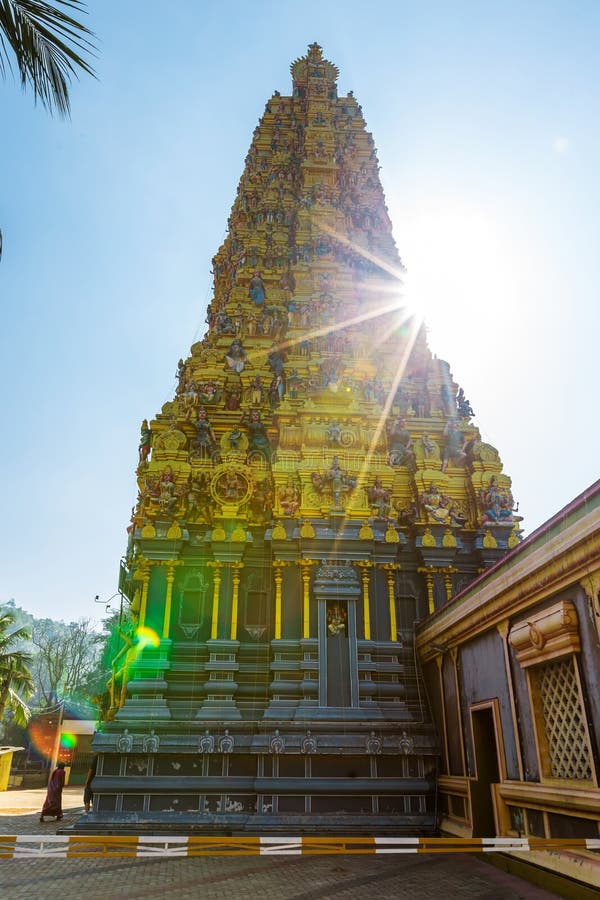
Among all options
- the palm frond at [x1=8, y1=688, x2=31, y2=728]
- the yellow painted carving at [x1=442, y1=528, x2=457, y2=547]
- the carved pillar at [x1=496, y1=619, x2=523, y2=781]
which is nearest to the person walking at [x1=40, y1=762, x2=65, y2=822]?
the yellow painted carving at [x1=442, y1=528, x2=457, y2=547]

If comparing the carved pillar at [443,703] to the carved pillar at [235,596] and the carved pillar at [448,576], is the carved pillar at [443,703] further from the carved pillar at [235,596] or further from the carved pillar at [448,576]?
the carved pillar at [235,596]

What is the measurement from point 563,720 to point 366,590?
26.3 ft

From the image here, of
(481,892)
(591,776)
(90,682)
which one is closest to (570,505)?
(591,776)

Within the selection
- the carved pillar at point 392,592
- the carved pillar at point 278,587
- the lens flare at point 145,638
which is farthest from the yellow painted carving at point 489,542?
the lens flare at point 145,638

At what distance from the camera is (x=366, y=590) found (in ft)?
55.8

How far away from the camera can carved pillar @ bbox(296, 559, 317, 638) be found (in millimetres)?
16500

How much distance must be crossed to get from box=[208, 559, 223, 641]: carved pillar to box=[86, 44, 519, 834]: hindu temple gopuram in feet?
0.12

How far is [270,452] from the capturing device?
21.0 m

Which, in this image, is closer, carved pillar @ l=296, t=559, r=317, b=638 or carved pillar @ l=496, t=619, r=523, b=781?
carved pillar @ l=496, t=619, r=523, b=781

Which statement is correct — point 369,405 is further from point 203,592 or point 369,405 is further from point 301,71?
point 301,71

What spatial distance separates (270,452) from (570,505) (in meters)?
13.0

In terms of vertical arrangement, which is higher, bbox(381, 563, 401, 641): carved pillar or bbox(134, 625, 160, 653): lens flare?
bbox(381, 563, 401, 641): carved pillar

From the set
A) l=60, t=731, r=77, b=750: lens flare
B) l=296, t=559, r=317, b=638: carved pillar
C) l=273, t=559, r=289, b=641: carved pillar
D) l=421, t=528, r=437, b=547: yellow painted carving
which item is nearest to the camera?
l=296, t=559, r=317, b=638: carved pillar

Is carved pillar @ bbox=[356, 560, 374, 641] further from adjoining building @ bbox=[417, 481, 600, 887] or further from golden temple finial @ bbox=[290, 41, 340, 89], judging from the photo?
A: golden temple finial @ bbox=[290, 41, 340, 89]
